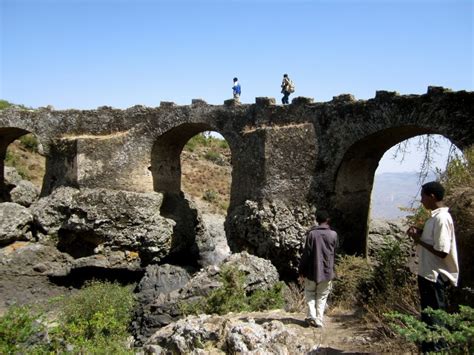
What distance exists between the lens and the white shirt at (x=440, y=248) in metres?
5.42

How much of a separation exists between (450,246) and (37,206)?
14.4 m

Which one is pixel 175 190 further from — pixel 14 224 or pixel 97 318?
pixel 97 318

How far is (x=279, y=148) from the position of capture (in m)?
14.2

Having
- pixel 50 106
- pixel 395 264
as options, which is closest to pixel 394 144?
pixel 395 264

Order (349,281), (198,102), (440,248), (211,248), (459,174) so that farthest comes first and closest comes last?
(211,248)
(198,102)
(349,281)
(459,174)
(440,248)

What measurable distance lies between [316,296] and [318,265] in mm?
537

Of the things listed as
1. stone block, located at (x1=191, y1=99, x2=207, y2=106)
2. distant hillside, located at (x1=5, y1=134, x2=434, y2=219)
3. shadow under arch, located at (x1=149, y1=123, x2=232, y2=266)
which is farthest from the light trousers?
distant hillside, located at (x1=5, y1=134, x2=434, y2=219)

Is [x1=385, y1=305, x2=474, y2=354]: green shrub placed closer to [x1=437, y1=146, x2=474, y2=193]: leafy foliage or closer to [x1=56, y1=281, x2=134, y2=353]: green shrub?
[x1=437, y1=146, x2=474, y2=193]: leafy foliage

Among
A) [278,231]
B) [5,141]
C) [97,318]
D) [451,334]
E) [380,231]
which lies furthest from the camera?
[5,141]

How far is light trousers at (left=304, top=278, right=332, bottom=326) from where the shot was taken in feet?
23.5

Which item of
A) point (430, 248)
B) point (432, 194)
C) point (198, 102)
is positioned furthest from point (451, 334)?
point (198, 102)

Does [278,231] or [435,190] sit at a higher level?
[435,190]

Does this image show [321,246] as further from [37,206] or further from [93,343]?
[37,206]

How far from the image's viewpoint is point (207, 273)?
11.5 metres
